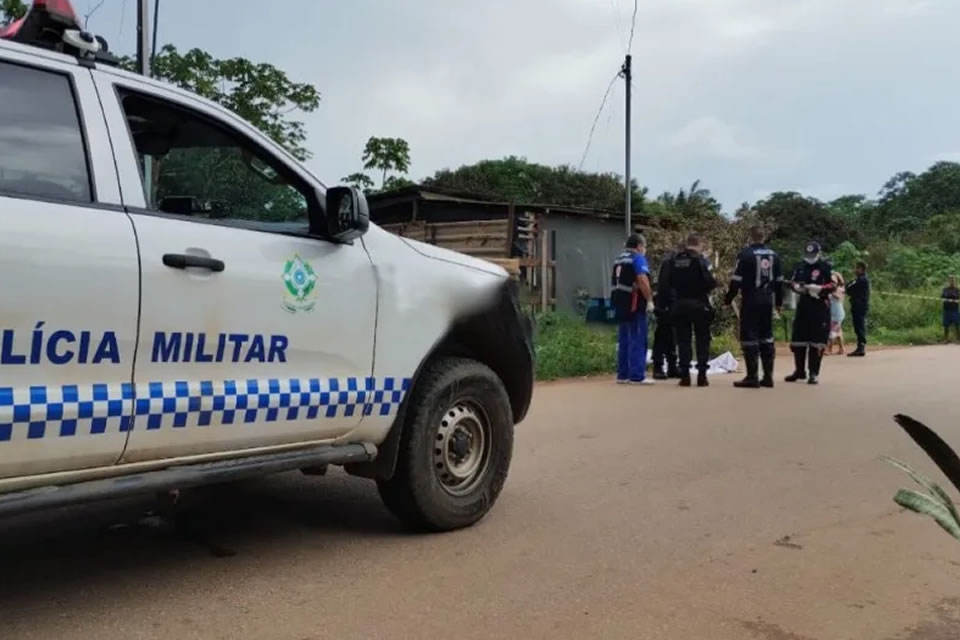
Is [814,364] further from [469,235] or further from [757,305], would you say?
[469,235]

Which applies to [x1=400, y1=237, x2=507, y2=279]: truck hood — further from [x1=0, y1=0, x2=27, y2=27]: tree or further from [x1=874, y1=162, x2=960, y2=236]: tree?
[x1=874, y1=162, x2=960, y2=236]: tree

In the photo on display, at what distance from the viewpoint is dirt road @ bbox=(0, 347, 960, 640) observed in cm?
352

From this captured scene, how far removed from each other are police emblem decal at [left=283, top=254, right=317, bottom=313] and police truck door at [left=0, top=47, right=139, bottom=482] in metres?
0.69

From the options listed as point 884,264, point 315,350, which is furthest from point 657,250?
point 884,264

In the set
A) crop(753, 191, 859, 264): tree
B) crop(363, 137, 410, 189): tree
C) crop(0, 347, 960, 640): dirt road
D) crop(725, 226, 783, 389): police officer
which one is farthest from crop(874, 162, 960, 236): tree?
crop(0, 347, 960, 640): dirt road

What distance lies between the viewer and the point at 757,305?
11227 mm

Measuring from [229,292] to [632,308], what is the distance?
8238 millimetres

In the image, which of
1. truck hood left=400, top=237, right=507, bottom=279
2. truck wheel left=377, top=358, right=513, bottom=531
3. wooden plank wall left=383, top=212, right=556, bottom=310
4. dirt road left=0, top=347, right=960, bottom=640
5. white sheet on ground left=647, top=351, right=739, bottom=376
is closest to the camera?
dirt road left=0, top=347, right=960, bottom=640

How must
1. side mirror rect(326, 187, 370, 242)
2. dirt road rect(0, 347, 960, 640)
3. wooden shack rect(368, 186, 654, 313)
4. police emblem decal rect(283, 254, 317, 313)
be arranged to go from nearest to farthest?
dirt road rect(0, 347, 960, 640), police emblem decal rect(283, 254, 317, 313), side mirror rect(326, 187, 370, 242), wooden shack rect(368, 186, 654, 313)

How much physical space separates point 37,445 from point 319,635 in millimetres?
1167

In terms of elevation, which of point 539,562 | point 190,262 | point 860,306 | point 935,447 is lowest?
point 539,562

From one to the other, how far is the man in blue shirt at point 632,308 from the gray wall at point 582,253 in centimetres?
867

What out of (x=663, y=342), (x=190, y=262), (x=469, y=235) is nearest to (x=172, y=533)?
(x=190, y=262)

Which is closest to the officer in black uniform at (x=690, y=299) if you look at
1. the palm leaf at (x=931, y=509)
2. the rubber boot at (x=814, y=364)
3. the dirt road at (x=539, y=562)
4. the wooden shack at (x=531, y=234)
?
the rubber boot at (x=814, y=364)
